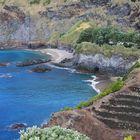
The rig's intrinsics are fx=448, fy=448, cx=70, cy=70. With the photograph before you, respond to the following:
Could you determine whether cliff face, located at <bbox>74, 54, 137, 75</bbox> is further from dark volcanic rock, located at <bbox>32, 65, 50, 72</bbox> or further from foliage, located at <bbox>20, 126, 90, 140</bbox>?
foliage, located at <bbox>20, 126, 90, 140</bbox>

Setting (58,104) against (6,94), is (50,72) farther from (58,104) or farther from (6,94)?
(58,104)

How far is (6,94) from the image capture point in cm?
10875

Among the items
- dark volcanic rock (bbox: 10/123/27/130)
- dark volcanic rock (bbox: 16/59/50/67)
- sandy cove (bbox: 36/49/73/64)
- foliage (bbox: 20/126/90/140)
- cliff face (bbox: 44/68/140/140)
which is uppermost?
foliage (bbox: 20/126/90/140)

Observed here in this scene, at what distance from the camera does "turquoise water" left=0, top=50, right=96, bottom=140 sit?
84.9 meters

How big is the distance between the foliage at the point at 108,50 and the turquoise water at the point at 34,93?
11813 millimetres

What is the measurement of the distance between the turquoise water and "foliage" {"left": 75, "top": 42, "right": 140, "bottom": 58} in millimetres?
11813

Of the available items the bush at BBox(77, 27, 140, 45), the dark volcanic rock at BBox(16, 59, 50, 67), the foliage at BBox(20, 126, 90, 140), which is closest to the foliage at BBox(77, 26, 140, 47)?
the bush at BBox(77, 27, 140, 45)

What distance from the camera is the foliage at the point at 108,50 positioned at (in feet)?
465

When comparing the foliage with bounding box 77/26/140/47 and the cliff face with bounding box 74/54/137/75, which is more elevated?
the foliage with bounding box 77/26/140/47

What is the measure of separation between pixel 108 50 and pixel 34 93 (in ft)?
145

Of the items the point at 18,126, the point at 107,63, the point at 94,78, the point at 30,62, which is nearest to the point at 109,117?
the point at 18,126

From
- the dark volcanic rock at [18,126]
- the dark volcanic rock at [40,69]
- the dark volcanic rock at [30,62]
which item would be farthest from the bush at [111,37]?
the dark volcanic rock at [18,126]

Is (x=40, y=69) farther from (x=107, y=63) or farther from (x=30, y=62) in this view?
(x=107, y=63)

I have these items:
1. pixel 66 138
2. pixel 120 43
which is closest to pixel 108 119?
pixel 66 138
